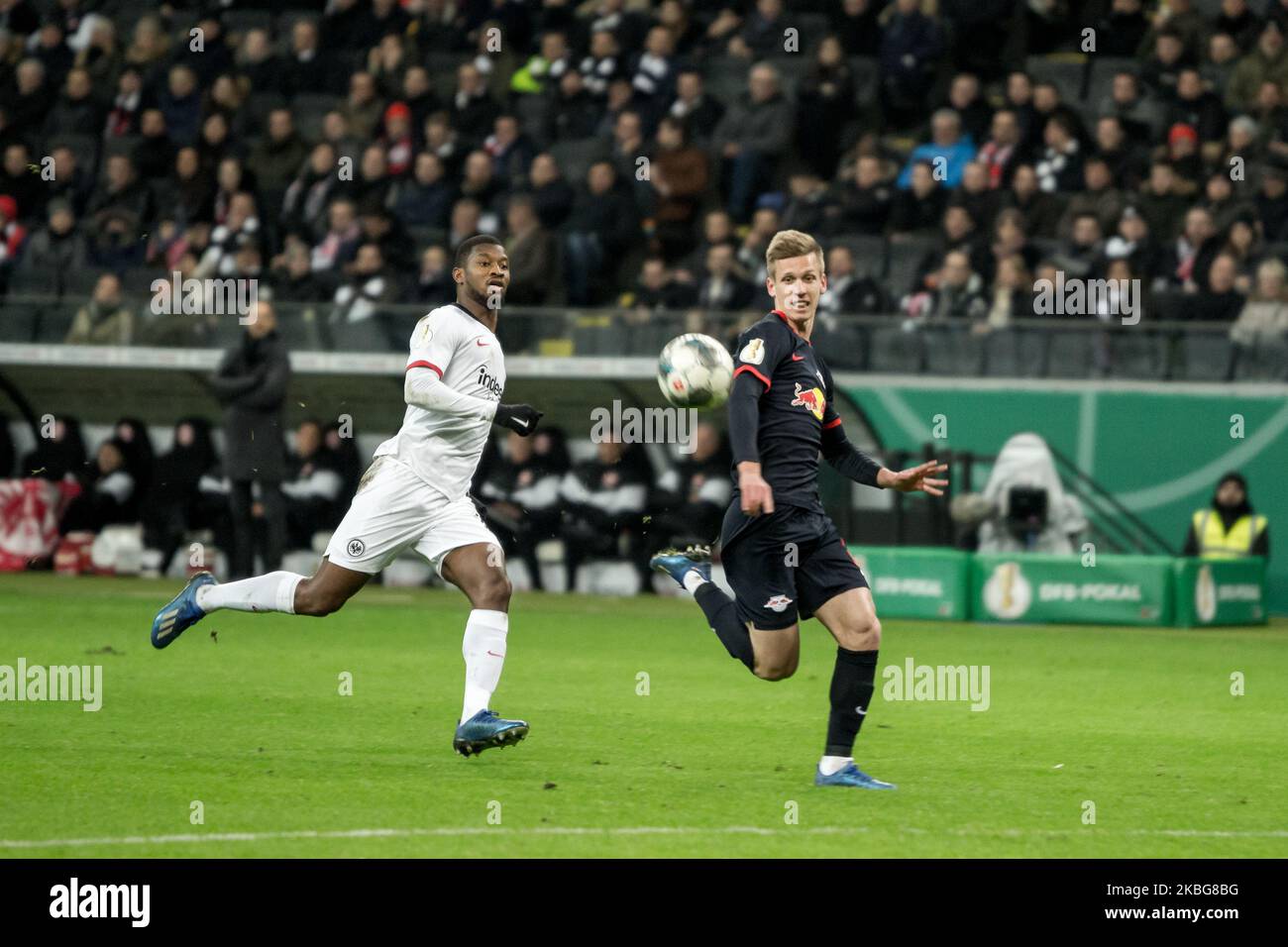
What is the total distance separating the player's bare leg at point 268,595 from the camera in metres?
8.42

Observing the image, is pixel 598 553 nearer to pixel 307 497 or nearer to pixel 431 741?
pixel 307 497

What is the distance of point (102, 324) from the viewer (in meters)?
18.7

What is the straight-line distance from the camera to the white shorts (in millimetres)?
8375

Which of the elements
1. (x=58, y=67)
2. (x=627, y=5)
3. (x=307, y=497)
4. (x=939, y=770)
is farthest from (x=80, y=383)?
(x=939, y=770)

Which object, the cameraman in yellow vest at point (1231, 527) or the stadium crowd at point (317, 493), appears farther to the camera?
the stadium crowd at point (317, 493)

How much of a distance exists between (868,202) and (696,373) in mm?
10335

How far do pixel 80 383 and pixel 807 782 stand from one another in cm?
1338

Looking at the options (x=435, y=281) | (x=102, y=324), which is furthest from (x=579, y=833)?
(x=102, y=324)

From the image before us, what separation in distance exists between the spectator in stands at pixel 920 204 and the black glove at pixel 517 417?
10.6 metres

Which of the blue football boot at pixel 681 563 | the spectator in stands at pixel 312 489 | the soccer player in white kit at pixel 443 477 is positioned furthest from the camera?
the spectator in stands at pixel 312 489

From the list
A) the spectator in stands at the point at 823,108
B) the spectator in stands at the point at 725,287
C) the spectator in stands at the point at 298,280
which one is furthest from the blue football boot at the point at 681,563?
the spectator in stands at the point at 823,108

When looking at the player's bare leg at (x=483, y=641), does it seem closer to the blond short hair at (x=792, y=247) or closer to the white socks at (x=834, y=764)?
the white socks at (x=834, y=764)

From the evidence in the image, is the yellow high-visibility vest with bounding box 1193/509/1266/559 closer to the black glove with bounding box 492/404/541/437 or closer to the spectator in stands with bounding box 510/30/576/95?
the spectator in stands with bounding box 510/30/576/95

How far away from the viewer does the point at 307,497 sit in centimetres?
1828
